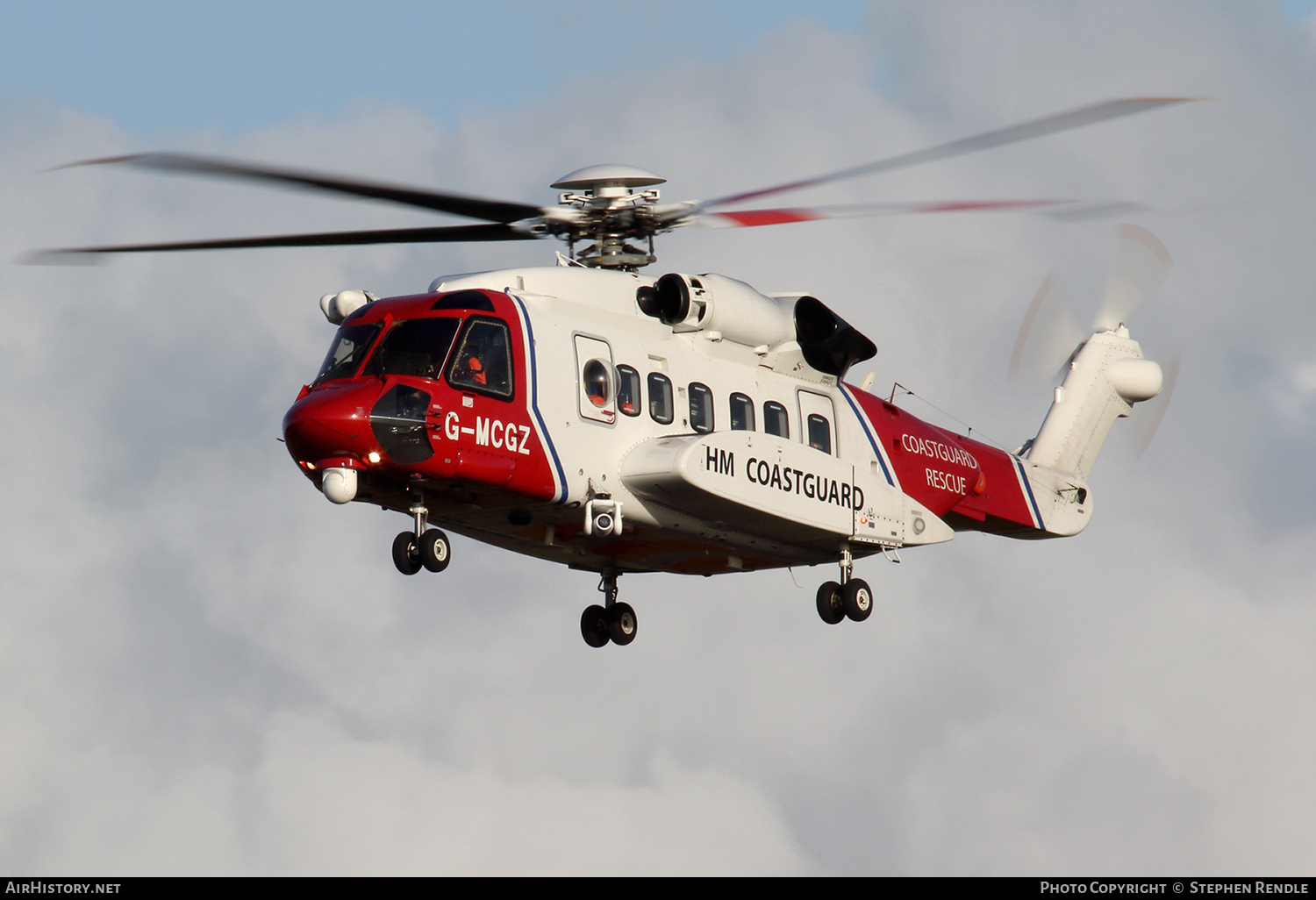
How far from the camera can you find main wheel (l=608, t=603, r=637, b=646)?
28.0m

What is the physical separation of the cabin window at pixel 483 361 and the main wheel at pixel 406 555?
1945 millimetres

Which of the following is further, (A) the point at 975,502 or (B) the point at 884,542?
(A) the point at 975,502

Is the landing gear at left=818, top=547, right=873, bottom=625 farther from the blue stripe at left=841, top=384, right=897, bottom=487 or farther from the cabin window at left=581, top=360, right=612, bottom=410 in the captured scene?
the cabin window at left=581, top=360, right=612, bottom=410

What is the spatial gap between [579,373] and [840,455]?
4.96 metres

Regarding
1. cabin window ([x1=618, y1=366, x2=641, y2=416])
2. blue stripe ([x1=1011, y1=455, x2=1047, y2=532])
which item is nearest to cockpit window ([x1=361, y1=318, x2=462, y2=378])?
cabin window ([x1=618, y1=366, x2=641, y2=416])

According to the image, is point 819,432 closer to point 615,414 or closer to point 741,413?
point 741,413

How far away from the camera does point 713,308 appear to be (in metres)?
25.8

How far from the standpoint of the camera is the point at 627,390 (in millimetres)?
24688

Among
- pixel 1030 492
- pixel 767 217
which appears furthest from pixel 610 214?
pixel 1030 492

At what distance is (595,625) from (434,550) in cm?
572

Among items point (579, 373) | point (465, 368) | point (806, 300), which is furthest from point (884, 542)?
point (465, 368)

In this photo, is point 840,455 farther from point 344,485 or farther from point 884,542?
point 344,485

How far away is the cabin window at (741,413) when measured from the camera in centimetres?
2600

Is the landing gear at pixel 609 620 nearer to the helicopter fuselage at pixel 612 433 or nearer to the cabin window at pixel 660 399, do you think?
the helicopter fuselage at pixel 612 433
